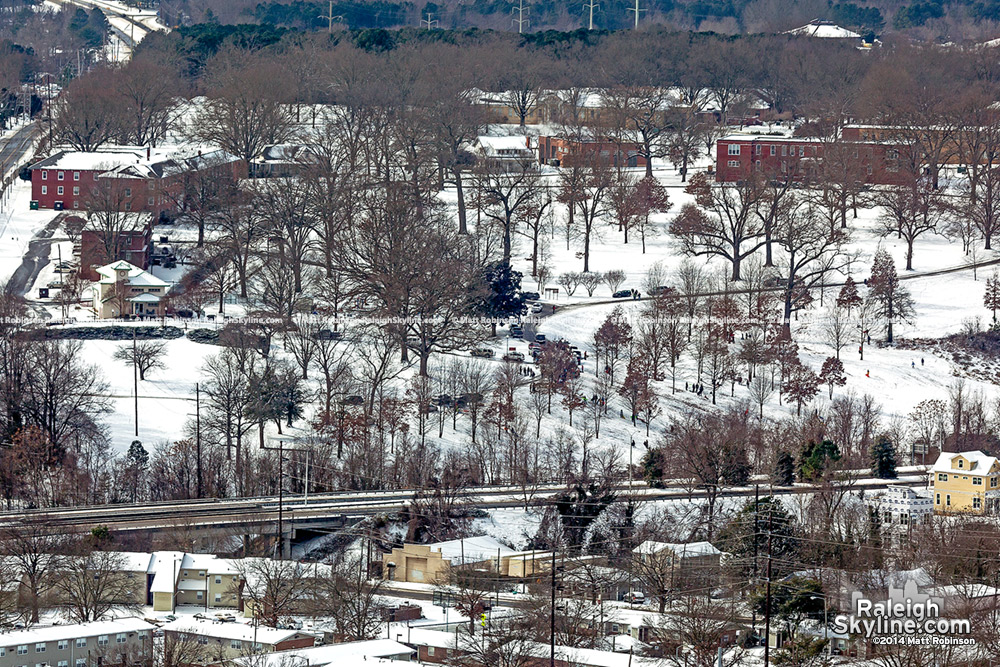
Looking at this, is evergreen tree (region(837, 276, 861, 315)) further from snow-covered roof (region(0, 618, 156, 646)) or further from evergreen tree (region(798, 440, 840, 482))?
snow-covered roof (region(0, 618, 156, 646))

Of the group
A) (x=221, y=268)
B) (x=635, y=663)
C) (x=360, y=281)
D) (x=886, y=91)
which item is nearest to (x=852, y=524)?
(x=635, y=663)

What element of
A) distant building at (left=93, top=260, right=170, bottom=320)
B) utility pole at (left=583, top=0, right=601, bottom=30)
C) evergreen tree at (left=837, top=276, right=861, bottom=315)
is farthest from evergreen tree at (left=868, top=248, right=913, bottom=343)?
utility pole at (left=583, top=0, right=601, bottom=30)

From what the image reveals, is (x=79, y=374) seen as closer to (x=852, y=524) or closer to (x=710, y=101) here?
(x=852, y=524)

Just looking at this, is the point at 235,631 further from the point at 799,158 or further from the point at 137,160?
the point at 799,158

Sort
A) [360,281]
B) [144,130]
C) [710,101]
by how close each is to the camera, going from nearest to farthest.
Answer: [360,281] < [144,130] < [710,101]

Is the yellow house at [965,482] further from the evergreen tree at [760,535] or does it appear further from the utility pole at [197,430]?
the utility pole at [197,430]
